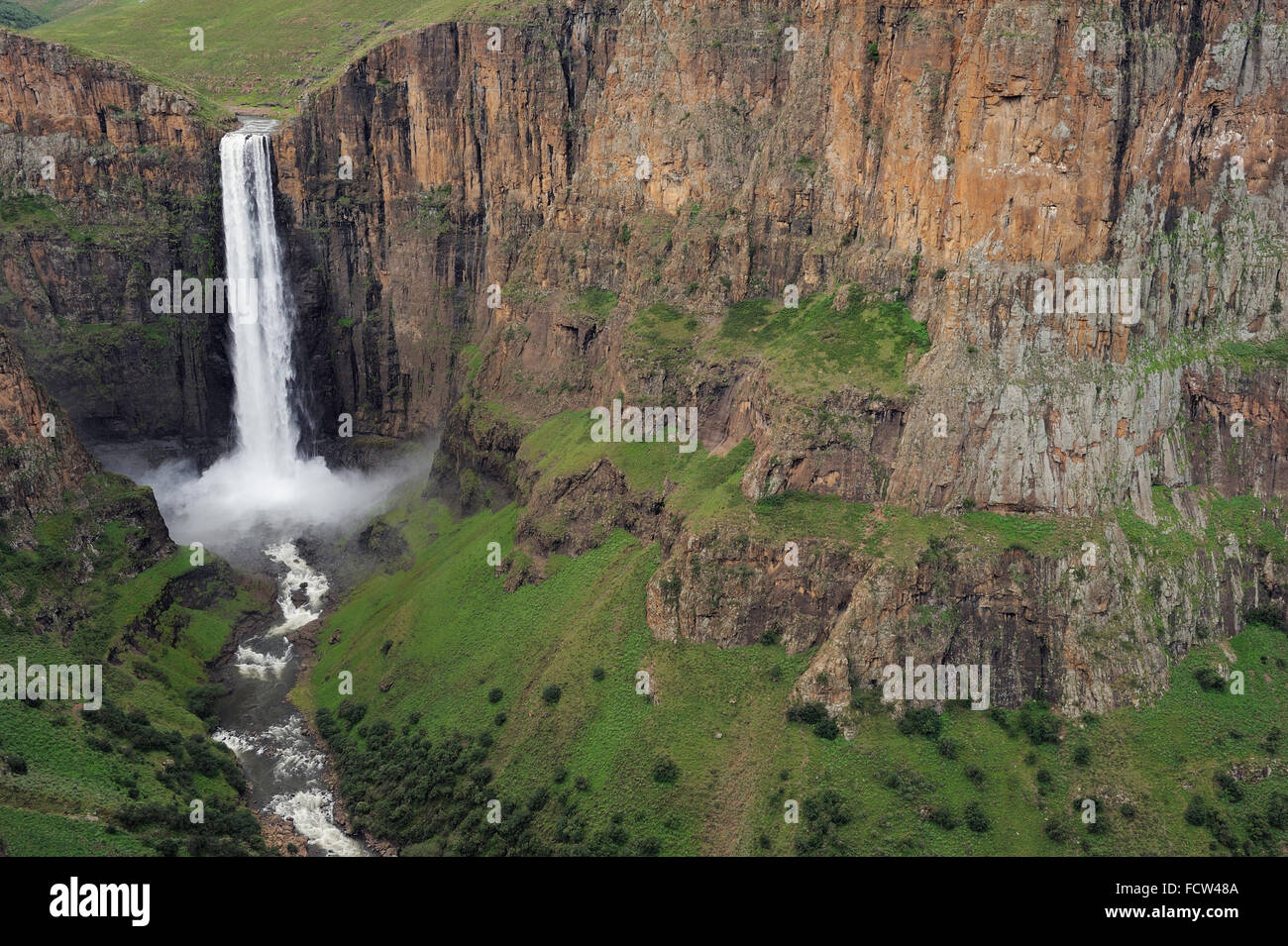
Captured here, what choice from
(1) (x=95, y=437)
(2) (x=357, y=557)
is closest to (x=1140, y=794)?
(2) (x=357, y=557)

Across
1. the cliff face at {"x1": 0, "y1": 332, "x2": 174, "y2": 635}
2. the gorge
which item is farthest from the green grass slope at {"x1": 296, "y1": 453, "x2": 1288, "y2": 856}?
the cliff face at {"x1": 0, "y1": 332, "x2": 174, "y2": 635}

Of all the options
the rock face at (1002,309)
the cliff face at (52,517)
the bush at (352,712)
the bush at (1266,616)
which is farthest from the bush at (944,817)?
the cliff face at (52,517)

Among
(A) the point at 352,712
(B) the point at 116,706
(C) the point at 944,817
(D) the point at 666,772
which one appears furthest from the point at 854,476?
(B) the point at 116,706

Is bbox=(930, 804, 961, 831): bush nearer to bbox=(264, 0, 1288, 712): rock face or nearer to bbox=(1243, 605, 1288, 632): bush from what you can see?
bbox=(264, 0, 1288, 712): rock face

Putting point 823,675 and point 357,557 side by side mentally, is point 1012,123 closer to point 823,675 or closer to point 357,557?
point 823,675

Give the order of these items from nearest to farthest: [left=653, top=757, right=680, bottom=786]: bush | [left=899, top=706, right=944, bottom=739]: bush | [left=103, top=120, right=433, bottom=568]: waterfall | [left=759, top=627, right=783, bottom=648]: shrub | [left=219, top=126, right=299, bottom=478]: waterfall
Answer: [left=899, top=706, right=944, bottom=739]: bush
[left=653, top=757, right=680, bottom=786]: bush
[left=759, top=627, right=783, bottom=648]: shrub
[left=103, top=120, right=433, bottom=568]: waterfall
[left=219, top=126, right=299, bottom=478]: waterfall

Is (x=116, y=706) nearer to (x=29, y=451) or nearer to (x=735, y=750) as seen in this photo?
(x=29, y=451)

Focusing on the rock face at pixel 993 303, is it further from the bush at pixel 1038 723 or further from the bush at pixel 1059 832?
the bush at pixel 1059 832
